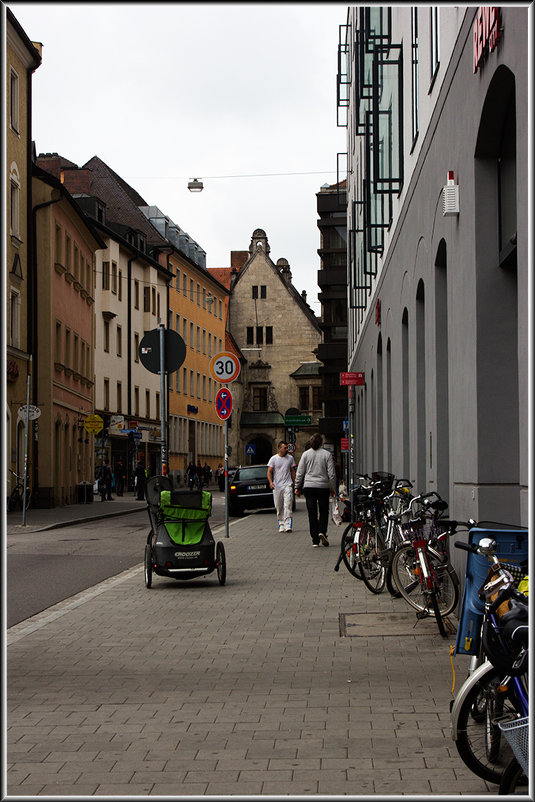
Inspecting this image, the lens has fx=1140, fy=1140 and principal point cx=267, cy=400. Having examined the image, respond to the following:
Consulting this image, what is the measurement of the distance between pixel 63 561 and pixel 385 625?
341 inches

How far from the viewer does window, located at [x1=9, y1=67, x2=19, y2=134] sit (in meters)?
35.2

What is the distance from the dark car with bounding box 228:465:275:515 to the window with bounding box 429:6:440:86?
68.5 feet

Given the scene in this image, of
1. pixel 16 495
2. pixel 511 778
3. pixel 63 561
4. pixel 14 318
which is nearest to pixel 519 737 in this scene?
pixel 511 778

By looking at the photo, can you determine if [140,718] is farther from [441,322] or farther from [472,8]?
[441,322]

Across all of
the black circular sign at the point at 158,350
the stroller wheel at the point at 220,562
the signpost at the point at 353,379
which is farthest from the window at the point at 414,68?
the signpost at the point at 353,379

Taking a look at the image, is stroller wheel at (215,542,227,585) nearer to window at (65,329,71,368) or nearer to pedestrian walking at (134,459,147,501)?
window at (65,329,71,368)

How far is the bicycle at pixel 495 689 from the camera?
4551 millimetres

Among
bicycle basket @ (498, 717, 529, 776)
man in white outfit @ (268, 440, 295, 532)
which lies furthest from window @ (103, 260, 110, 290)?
bicycle basket @ (498, 717, 529, 776)

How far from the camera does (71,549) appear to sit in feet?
66.3

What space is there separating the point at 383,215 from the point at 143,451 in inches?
1769

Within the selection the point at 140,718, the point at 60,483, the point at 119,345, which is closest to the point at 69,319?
the point at 60,483

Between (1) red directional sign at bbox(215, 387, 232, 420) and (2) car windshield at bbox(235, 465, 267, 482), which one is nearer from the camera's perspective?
(1) red directional sign at bbox(215, 387, 232, 420)

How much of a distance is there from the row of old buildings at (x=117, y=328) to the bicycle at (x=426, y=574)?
5142 millimetres

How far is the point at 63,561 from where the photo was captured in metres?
17.7
